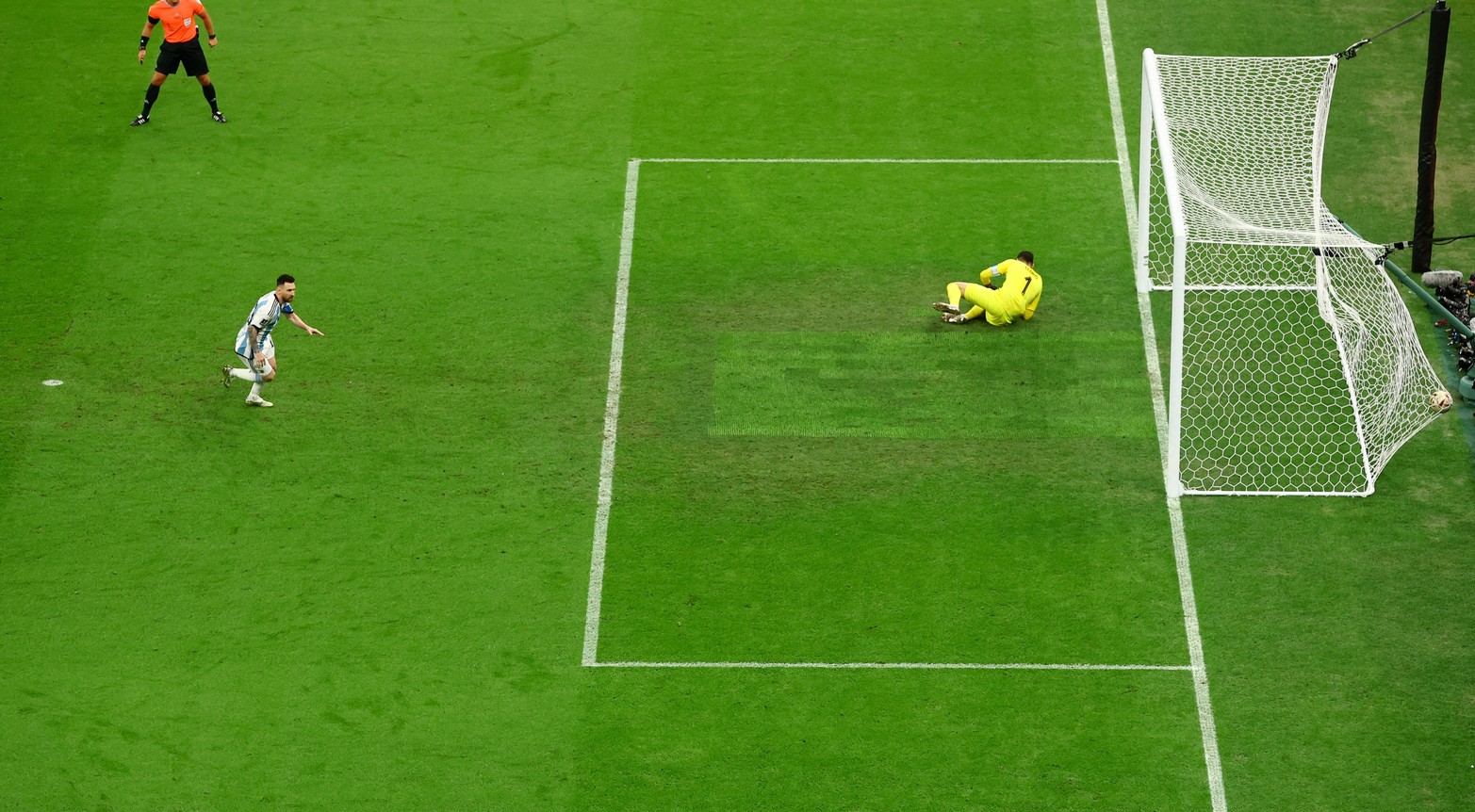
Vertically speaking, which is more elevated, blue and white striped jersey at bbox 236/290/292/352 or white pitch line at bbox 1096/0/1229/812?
blue and white striped jersey at bbox 236/290/292/352

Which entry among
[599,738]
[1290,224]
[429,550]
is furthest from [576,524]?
[1290,224]

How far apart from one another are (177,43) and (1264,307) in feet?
38.0

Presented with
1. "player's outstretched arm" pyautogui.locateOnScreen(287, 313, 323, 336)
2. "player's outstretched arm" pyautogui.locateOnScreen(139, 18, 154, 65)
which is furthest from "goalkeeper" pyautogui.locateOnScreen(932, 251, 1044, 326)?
"player's outstretched arm" pyautogui.locateOnScreen(139, 18, 154, 65)

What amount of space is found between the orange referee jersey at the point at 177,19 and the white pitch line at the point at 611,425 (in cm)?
493

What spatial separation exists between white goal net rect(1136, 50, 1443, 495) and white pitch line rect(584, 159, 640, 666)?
478cm

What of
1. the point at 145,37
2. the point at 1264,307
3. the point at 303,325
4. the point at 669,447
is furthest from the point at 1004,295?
the point at 145,37

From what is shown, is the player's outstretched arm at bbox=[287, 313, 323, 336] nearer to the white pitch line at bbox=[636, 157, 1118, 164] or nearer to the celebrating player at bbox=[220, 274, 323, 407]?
the celebrating player at bbox=[220, 274, 323, 407]

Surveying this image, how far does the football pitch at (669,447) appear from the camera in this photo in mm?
14242

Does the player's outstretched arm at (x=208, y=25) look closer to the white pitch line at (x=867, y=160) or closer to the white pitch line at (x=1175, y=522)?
the white pitch line at (x=867, y=160)

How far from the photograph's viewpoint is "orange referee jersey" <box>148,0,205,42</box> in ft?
67.6

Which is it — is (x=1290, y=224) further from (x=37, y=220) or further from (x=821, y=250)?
(x=37, y=220)

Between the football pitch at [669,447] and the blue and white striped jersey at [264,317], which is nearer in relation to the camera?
the football pitch at [669,447]

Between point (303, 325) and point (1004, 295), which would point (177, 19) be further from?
point (1004, 295)

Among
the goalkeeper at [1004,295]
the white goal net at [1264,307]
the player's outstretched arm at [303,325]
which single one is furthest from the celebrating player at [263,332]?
the white goal net at [1264,307]
